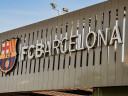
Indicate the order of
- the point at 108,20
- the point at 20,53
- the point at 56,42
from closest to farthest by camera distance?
the point at 108,20
the point at 56,42
the point at 20,53

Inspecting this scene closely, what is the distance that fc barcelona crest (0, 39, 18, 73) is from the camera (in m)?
23.4

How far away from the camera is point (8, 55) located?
23812mm

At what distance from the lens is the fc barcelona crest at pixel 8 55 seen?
23.4m

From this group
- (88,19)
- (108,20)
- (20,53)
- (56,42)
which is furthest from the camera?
(20,53)

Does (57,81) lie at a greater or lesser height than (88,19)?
lesser

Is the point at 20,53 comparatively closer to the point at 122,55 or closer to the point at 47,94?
the point at 47,94

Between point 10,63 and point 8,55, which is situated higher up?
point 8,55

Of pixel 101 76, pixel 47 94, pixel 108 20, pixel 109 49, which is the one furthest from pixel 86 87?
pixel 47 94

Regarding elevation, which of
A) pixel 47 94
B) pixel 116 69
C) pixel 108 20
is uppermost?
pixel 108 20

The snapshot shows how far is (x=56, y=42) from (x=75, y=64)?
90.7 inches

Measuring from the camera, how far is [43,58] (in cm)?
2077

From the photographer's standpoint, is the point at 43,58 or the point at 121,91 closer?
the point at 121,91

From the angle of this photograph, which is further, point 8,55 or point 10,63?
point 8,55

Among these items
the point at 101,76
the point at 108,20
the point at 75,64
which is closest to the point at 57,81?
the point at 75,64
